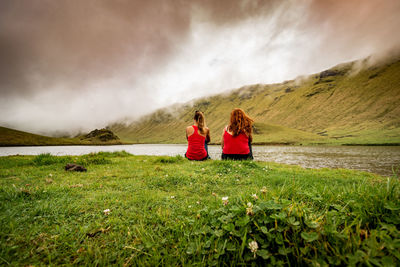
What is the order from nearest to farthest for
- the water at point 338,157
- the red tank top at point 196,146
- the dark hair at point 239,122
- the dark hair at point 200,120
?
the dark hair at point 239,122
the red tank top at point 196,146
the dark hair at point 200,120
the water at point 338,157

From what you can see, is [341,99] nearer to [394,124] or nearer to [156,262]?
[394,124]

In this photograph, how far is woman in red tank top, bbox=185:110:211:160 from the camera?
9.62 m

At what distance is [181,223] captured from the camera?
95.9 inches

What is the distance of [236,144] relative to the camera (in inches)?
359

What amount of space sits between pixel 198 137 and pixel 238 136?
2.30 meters

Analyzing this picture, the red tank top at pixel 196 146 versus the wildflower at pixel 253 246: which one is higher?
the red tank top at pixel 196 146

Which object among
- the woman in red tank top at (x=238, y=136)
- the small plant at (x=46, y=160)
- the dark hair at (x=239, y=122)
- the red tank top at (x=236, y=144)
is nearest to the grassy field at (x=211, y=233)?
the dark hair at (x=239, y=122)

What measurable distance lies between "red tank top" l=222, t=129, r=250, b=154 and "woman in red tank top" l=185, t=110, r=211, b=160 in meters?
1.41

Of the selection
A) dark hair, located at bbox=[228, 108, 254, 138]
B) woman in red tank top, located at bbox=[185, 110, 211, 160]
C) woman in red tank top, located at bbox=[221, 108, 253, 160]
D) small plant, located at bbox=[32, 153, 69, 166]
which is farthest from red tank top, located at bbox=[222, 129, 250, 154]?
small plant, located at bbox=[32, 153, 69, 166]

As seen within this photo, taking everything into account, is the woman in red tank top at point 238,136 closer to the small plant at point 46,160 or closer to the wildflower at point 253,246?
the wildflower at point 253,246

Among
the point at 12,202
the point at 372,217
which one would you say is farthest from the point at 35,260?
the point at 372,217

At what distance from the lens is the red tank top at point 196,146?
962cm

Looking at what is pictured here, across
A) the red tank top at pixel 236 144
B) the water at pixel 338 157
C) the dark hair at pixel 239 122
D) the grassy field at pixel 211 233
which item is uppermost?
the dark hair at pixel 239 122

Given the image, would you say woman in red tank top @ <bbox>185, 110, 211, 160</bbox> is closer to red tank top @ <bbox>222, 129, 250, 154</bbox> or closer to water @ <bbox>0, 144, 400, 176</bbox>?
red tank top @ <bbox>222, 129, 250, 154</bbox>
